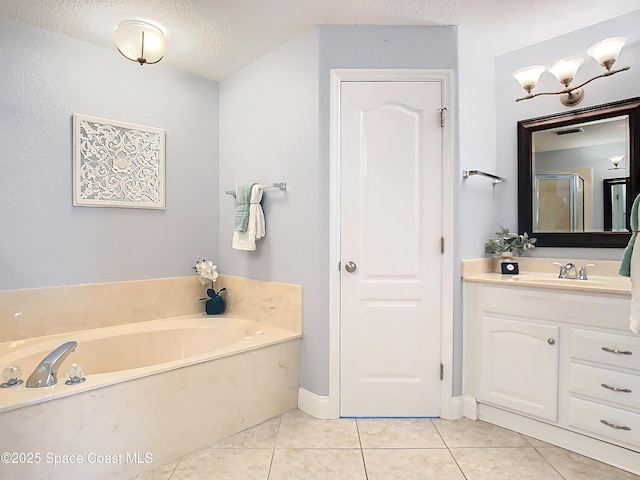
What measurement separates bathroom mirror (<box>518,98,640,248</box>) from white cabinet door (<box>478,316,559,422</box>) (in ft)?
2.39

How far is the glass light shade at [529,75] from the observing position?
223cm

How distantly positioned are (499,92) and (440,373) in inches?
76.6

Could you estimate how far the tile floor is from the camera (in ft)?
5.33

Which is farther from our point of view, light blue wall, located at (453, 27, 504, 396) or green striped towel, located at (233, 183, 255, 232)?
green striped towel, located at (233, 183, 255, 232)

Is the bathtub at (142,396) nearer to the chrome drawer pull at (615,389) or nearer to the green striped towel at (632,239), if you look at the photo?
the chrome drawer pull at (615,389)

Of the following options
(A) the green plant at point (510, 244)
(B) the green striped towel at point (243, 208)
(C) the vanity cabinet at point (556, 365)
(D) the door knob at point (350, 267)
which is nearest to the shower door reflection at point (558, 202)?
(A) the green plant at point (510, 244)

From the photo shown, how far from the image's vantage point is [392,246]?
2.14m

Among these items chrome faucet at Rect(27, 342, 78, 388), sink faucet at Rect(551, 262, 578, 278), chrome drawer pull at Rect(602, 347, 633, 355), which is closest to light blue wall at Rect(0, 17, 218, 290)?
chrome faucet at Rect(27, 342, 78, 388)

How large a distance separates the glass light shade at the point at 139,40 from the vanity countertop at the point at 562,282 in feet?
7.44

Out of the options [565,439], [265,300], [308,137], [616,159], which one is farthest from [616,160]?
[265,300]

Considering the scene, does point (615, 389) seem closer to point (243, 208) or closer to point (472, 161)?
point (472, 161)

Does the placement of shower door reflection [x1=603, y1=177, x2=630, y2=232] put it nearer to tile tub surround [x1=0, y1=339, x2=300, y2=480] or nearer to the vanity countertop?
the vanity countertop

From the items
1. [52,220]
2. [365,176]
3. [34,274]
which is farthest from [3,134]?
[365,176]

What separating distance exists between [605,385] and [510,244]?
0.94 m
